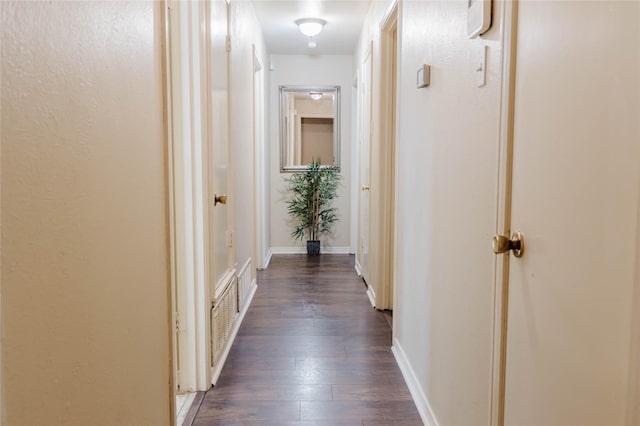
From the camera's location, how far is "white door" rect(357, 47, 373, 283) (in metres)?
4.08

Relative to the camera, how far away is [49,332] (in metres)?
0.85

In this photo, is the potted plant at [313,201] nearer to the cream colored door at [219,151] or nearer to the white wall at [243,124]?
the white wall at [243,124]

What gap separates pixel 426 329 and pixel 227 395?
0.97 metres

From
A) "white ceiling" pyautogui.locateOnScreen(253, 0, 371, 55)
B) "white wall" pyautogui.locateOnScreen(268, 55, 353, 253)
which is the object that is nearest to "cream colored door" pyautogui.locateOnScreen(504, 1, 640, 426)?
"white ceiling" pyautogui.locateOnScreen(253, 0, 371, 55)

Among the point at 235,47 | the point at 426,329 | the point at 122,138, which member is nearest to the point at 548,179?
the point at 122,138

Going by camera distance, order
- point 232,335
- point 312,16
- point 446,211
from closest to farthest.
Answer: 1. point 446,211
2. point 232,335
3. point 312,16

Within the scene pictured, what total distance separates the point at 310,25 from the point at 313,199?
2.06 metres

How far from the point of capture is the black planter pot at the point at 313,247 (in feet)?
18.9

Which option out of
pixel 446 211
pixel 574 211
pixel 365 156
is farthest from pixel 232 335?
pixel 574 211

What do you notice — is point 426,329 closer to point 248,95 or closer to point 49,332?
point 49,332

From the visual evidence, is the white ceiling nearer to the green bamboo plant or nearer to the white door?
the white door

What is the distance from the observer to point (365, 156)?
4.41 metres

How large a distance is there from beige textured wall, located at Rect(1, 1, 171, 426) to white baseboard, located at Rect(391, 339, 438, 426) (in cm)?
107

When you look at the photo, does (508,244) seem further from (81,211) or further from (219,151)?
(219,151)
